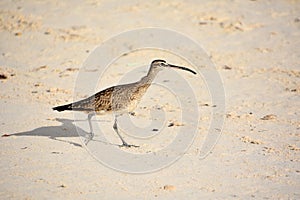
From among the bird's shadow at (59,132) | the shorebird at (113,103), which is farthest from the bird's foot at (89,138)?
the bird's shadow at (59,132)

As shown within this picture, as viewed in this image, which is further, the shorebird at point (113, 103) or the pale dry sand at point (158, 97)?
the shorebird at point (113, 103)

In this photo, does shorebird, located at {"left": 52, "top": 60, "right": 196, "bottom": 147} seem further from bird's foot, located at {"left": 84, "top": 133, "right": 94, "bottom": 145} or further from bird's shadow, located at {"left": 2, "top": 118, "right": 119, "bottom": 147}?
bird's shadow, located at {"left": 2, "top": 118, "right": 119, "bottom": 147}

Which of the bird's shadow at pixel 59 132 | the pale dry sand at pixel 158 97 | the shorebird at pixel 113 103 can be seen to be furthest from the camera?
the bird's shadow at pixel 59 132

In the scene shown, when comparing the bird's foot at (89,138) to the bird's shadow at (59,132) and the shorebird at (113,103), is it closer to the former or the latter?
the shorebird at (113,103)

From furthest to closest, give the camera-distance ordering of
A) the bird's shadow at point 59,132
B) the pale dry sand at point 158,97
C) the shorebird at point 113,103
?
the bird's shadow at point 59,132 < the shorebird at point 113,103 < the pale dry sand at point 158,97

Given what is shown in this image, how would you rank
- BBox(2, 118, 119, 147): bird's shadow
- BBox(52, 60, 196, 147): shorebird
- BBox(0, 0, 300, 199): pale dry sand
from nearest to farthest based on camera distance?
BBox(0, 0, 300, 199): pale dry sand
BBox(52, 60, 196, 147): shorebird
BBox(2, 118, 119, 147): bird's shadow

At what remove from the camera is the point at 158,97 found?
29.3 feet

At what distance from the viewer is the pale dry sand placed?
21.3 ft

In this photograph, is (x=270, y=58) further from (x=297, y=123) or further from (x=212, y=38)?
(x=297, y=123)

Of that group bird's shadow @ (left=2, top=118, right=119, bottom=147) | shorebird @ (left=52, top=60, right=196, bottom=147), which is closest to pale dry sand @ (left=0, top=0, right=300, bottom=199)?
bird's shadow @ (left=2, top=118, right=119, bottom=147)

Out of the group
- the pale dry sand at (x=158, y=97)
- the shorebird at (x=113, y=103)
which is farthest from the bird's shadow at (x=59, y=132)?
the shorebird at (x=113, y=103)

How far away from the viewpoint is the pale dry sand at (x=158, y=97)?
6496mm

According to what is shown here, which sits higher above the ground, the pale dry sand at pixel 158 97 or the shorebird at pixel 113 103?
the shorebird at pixel 113 103

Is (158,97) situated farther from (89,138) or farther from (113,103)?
(89,138)
